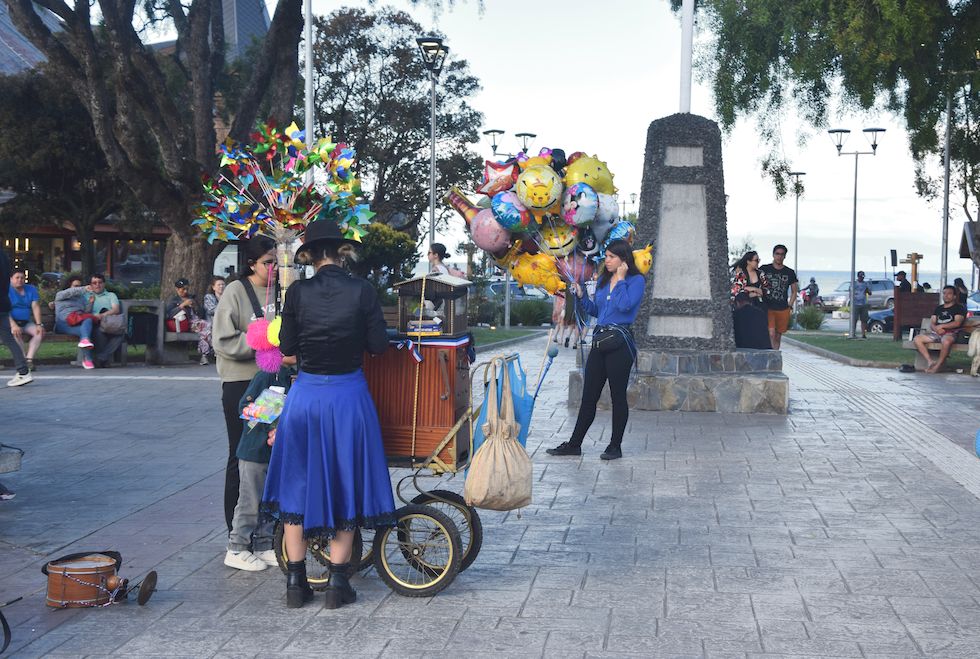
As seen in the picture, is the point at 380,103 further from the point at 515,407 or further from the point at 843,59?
the point at 515,407

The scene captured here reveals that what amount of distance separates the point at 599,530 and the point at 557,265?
16.5ft

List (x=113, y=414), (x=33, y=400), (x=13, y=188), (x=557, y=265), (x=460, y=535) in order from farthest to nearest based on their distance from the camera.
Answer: (x=13, y=188) < (x=33, y=400) < (x=113, y=414) < (x=557, y=265) < (x=460, y=535)

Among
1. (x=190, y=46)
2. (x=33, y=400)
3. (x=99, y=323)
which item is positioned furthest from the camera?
(x=190, y=46)

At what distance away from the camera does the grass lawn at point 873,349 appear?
21578mm

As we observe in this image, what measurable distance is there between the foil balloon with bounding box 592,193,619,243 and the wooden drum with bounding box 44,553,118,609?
23.1ft

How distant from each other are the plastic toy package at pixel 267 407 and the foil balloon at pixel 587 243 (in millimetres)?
6159

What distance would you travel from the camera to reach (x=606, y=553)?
268 inches

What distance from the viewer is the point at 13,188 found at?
121 feet

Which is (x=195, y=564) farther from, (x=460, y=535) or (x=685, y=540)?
(x=685, y=540)

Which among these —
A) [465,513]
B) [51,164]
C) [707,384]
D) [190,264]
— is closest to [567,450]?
[707,384]

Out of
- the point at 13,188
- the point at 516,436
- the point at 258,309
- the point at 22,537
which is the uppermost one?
the point at 13,188

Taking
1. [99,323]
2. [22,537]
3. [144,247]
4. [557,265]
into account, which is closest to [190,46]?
[99,323]

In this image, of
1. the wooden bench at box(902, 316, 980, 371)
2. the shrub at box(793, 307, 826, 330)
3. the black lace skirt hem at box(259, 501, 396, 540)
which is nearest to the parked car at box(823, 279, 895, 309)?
the shrub at box(793, 307, 826, 330)

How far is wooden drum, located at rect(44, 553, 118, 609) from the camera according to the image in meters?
5.74
